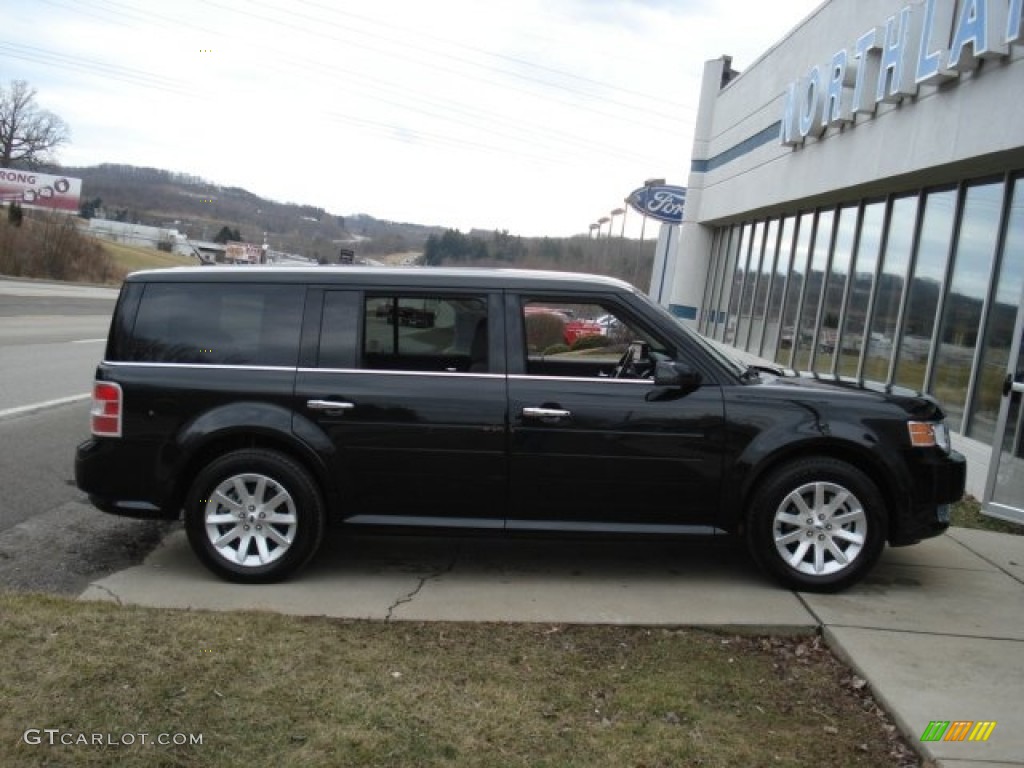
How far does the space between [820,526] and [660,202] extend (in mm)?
21283

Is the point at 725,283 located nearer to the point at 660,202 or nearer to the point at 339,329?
the point at 660,202

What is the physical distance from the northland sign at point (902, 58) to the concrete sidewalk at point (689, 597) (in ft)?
15.7

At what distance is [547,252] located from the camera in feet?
109

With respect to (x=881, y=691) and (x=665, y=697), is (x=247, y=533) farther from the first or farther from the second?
(x=881, y=691)

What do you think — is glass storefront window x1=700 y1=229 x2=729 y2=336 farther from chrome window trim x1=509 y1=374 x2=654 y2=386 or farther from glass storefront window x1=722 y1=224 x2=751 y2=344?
chrome window trim x1=509 y1=374 x2=654 y2=386

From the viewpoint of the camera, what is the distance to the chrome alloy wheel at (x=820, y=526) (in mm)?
5156

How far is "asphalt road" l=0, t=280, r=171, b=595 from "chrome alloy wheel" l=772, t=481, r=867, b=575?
394cm

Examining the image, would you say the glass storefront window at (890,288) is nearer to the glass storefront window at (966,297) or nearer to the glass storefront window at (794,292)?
the glass storefront window at (966,297)

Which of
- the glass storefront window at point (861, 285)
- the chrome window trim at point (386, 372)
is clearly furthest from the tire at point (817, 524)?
the glass storefront window at point (861, 285)

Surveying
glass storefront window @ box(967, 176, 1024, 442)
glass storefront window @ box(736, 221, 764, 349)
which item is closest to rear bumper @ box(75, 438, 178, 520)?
glass storefront window @ box(967, 176, 1024, 442)

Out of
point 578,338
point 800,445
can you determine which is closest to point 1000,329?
point 800,445

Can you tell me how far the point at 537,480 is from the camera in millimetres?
5148

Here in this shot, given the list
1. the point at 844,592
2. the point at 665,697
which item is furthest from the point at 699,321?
the point at 665,697

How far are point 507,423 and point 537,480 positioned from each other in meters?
0.37
